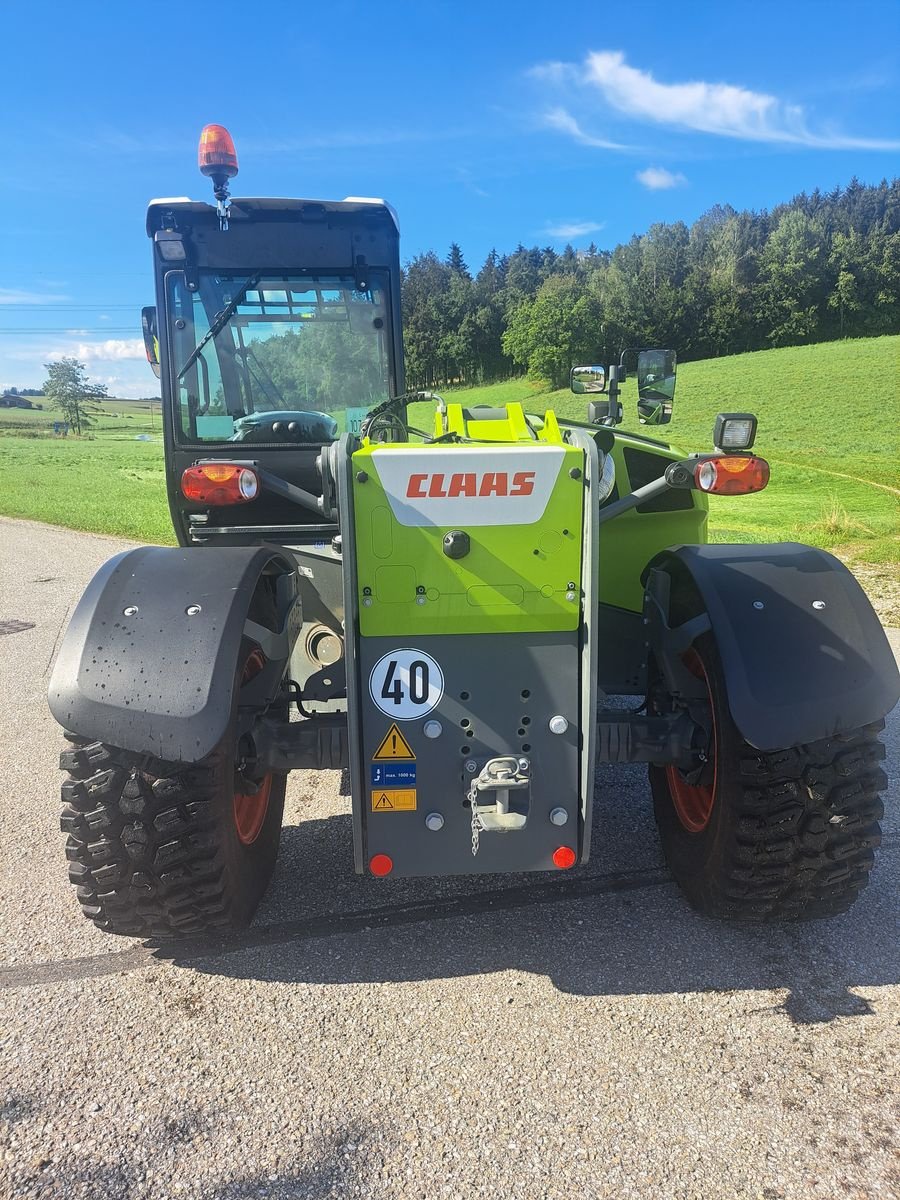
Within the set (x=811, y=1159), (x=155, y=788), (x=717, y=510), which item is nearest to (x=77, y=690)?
(x=155, y=788)

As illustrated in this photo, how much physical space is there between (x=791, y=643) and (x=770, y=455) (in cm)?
2539

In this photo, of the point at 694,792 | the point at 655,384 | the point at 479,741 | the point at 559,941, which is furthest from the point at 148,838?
the point at 655,384

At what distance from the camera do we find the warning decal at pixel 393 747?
2666 mm

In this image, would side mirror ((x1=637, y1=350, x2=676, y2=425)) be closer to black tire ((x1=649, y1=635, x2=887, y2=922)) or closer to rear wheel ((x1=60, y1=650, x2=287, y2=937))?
black tire ((x1=649, y1=635, x2=887, y2=922))

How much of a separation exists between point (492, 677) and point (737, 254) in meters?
93.9

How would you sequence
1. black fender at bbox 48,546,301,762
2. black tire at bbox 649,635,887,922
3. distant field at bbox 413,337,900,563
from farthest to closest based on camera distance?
distant field at bbox 413,337,900,563 < black tire at bbox 649,635,887,922 < black fender at bbox 48,546,301,762

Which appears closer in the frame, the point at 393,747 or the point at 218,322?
the point at 393,747

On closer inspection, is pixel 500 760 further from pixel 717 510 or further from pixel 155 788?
pixel 717 510

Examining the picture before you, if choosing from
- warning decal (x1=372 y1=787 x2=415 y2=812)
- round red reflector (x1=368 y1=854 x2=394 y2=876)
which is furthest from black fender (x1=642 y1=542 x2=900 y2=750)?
round red reflector (x1=368 y1=854 x2=394 y2=876)

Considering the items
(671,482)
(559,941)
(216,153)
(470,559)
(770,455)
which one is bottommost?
(770,455)

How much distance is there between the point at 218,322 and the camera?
184 inches

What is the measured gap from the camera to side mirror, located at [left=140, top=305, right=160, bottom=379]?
15.3ft

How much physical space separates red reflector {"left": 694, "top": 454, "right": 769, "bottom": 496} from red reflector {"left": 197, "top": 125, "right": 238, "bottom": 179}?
3.16 meters

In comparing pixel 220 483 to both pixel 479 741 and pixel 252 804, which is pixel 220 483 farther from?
pixel 252 804
